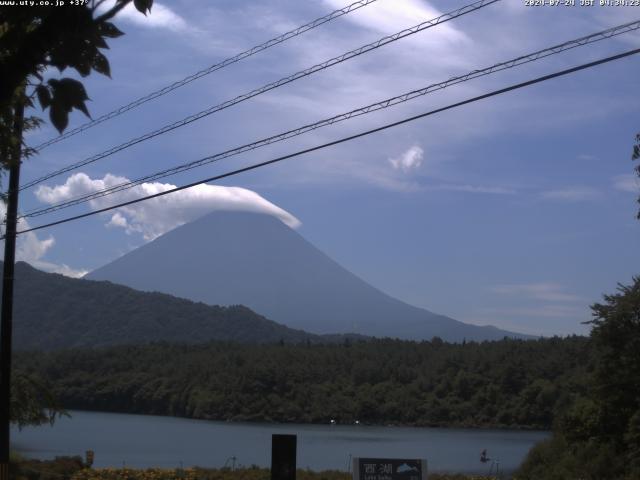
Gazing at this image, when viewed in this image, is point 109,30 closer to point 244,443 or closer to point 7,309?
point 7,309

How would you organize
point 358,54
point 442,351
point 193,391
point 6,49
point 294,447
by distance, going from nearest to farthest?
point 6,49
point 294,447
point 358,54
point 193,391
point 442,351

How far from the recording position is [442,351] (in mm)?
104812

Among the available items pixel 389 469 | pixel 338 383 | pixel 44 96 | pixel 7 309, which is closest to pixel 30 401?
pixel 7 309

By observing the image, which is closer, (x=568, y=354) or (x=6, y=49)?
(x=6, y=49)

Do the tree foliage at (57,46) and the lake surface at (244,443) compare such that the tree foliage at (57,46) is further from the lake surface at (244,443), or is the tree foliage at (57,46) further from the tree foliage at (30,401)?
the lake surface at (244,443)

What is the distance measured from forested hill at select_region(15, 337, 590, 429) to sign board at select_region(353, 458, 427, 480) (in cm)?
7244

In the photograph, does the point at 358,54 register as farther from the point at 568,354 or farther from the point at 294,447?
the point at 568,354

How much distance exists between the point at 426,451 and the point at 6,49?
182 ft

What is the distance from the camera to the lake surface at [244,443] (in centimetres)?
4672

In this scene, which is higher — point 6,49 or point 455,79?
point 455,79

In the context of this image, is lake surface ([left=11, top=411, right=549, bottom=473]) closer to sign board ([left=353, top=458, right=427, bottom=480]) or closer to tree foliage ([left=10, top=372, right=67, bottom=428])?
tree foliage ([left=10, top=372, right=67, bottom=428])

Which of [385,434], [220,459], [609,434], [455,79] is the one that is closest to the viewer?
[455,79]

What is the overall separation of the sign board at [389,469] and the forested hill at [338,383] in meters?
72.4

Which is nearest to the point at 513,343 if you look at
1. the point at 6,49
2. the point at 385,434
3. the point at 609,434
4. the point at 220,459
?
the point at 385,434
